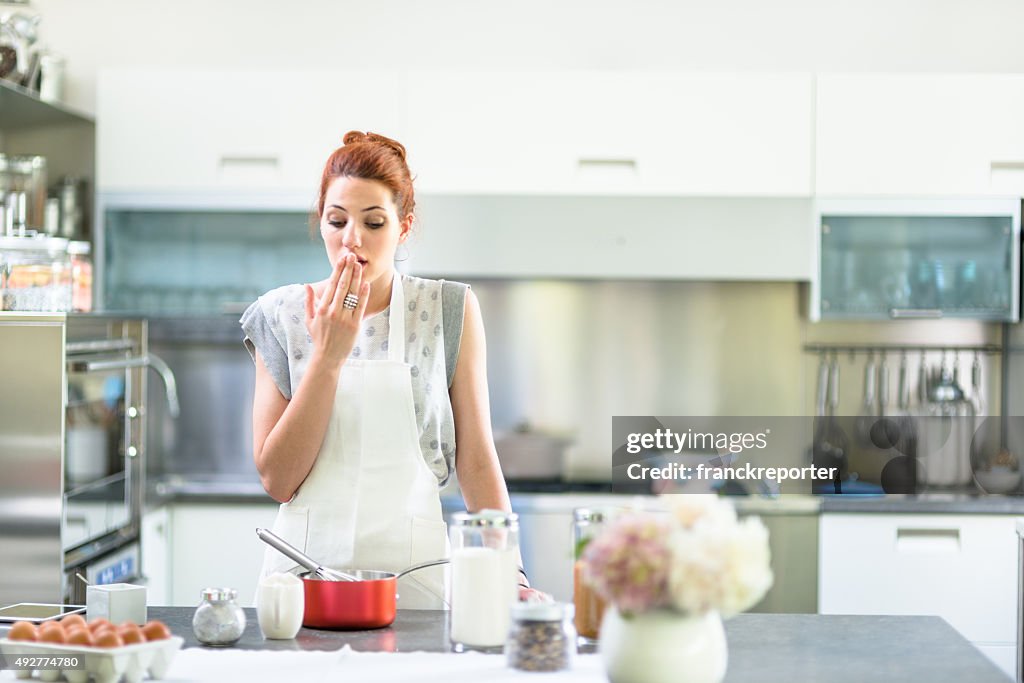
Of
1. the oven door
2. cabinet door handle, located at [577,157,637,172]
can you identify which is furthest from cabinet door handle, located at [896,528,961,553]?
the oven door

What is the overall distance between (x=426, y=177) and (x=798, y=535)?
159cm

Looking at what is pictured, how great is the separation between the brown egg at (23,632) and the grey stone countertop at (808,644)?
9.3 inches

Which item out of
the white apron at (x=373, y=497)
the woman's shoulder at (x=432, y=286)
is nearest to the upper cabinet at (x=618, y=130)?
the woman's shoulder at (x=432, y=286)

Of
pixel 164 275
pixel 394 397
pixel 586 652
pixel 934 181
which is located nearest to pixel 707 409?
pixel 934 181

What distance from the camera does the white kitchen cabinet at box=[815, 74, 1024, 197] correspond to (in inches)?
143

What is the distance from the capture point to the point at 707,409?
4043mm

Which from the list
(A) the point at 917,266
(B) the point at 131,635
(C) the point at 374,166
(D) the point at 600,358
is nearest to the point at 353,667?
(B) the point at 131,635

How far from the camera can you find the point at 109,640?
1.43 metres

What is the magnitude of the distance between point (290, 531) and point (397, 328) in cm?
40

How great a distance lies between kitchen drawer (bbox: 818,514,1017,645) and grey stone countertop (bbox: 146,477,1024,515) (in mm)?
34

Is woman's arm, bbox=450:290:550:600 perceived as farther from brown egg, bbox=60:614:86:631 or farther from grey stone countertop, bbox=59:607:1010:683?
brown egg, bbox=60:614:86:631

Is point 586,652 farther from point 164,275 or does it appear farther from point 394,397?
point 164,275

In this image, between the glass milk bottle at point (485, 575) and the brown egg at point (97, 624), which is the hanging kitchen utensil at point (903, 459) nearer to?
the glass milk bottle at point (485, 575)

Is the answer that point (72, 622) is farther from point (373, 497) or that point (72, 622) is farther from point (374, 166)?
point (374, 166)
